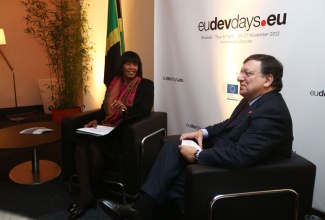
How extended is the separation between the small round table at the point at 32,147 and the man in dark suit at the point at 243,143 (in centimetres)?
114

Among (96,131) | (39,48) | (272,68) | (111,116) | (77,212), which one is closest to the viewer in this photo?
(272,68)

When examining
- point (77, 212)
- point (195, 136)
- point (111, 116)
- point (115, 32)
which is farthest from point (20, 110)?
point (195, 136)

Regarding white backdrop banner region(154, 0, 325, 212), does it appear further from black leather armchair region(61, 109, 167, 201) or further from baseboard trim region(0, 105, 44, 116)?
baseboard trim region(0, 105, 44, 116)

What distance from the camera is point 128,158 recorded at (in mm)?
2342

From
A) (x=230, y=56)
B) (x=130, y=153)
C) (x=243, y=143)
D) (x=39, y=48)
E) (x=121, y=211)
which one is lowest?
(x=121, y=211)

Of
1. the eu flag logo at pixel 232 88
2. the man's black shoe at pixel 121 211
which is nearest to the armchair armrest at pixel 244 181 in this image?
the man's black shoe at pixel 121 211

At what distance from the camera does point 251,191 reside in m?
1.56

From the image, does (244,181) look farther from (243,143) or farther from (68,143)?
(68,143)

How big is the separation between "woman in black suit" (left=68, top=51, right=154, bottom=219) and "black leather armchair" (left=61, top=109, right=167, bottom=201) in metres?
0.10

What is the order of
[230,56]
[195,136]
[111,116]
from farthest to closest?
[111,116], [230,56], [195,136]

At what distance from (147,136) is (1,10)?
15.5 ft

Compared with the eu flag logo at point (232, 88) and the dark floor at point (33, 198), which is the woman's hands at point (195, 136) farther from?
the dark floor at point (33, 198)

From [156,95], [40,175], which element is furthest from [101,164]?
[156,95]

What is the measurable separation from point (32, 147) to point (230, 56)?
1907 millimetres
